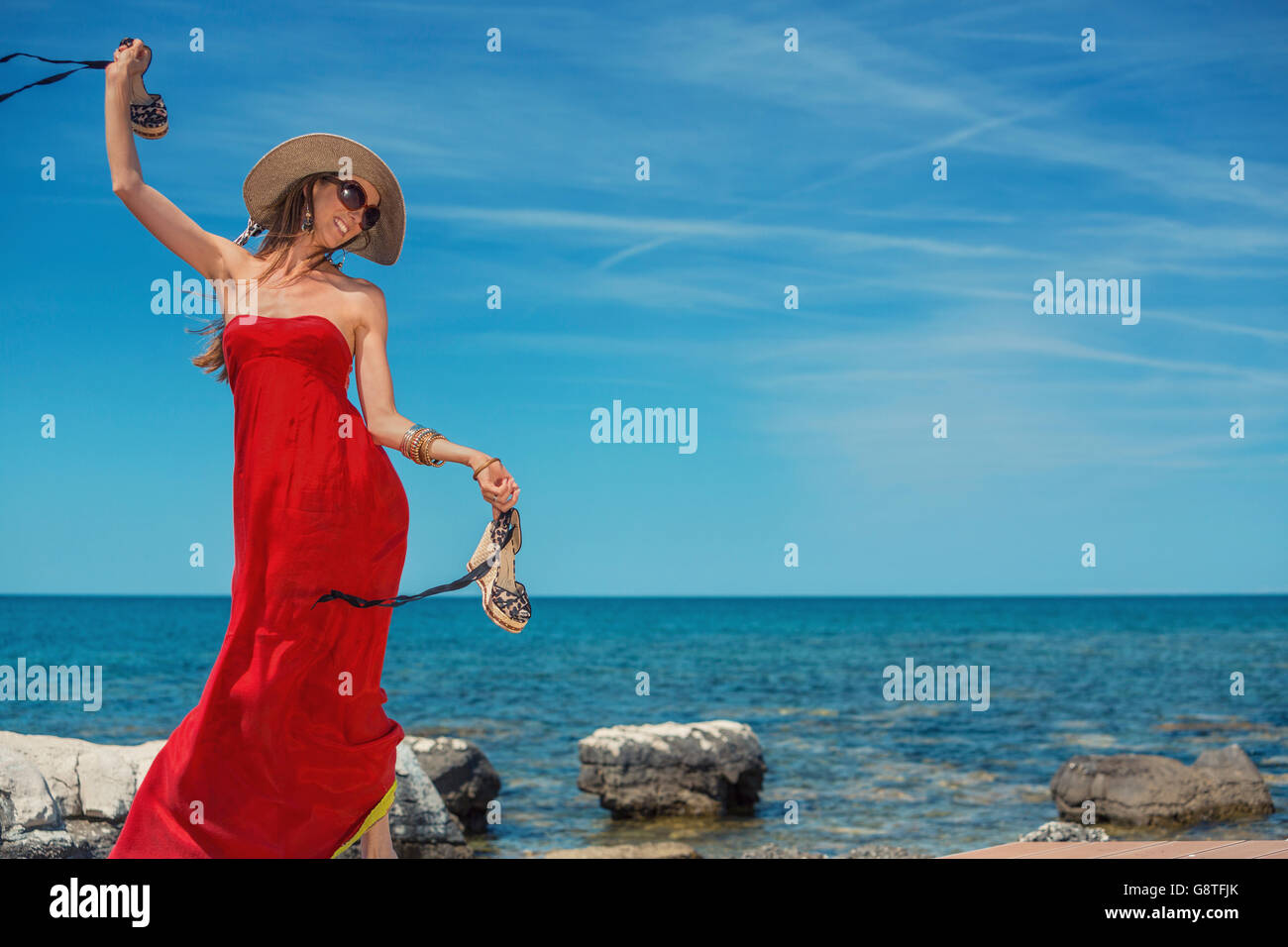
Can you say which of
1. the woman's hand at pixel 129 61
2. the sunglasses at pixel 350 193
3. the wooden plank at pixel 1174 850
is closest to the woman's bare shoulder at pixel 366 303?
the sunglasses at pixel 350 193

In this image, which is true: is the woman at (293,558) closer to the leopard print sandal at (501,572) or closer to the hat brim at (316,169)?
the hat brim at (316,169)

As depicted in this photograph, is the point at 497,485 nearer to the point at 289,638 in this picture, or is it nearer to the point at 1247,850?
the point at 289,638

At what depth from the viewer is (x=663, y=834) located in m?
13.4

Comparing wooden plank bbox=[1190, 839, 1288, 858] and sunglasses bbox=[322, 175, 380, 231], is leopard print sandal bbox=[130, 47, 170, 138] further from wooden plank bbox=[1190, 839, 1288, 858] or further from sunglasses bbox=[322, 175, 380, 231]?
wooden plank bbox=[1190, 839, 1288, 858]

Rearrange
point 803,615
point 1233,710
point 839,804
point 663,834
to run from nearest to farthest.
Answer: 1. point 663,834
2. point 839,804
3. point 1233,710
4. point 803,615

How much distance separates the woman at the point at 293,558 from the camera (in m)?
3.62

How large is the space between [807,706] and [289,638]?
26145 millimetres

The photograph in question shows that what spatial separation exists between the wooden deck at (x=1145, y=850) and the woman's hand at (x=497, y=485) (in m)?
2.48

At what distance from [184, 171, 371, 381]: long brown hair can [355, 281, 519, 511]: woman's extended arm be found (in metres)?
0.33

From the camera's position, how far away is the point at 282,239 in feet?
13.3

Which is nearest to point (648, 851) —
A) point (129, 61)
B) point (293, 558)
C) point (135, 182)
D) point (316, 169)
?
point (293, 558)
